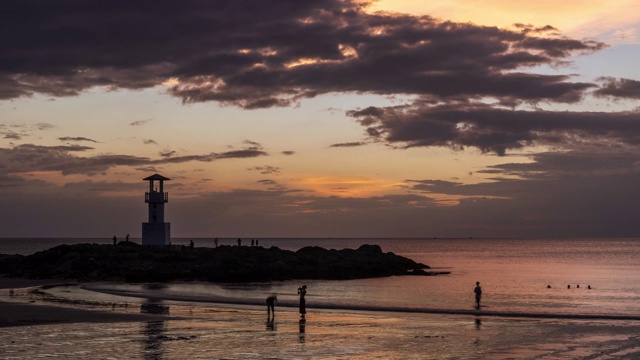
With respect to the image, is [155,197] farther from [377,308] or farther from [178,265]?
[377,308]

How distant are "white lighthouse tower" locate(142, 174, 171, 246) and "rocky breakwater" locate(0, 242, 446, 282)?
128cm

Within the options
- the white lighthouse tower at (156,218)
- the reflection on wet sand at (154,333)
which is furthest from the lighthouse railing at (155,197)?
the reflection on wet sand at (154,333)

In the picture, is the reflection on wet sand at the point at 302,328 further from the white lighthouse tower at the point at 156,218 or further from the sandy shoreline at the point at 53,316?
the white lighthouse tower at the point at 156,218

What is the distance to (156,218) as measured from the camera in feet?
276

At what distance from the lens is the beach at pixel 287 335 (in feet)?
89.1

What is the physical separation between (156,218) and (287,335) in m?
55.2

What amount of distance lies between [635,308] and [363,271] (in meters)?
38.2

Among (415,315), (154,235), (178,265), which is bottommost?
(415,315)

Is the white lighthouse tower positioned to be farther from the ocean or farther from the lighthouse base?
the ocean

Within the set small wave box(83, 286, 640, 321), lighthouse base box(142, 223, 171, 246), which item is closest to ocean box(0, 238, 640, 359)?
small wave box(83, 286, 640, 321)

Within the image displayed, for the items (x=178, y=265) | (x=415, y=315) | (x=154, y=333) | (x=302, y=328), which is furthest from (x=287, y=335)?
(x=178, y=265)

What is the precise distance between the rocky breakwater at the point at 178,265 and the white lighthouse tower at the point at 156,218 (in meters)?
1.28

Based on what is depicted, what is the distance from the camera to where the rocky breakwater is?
7238 centimetres

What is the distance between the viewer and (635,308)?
54375 mm
